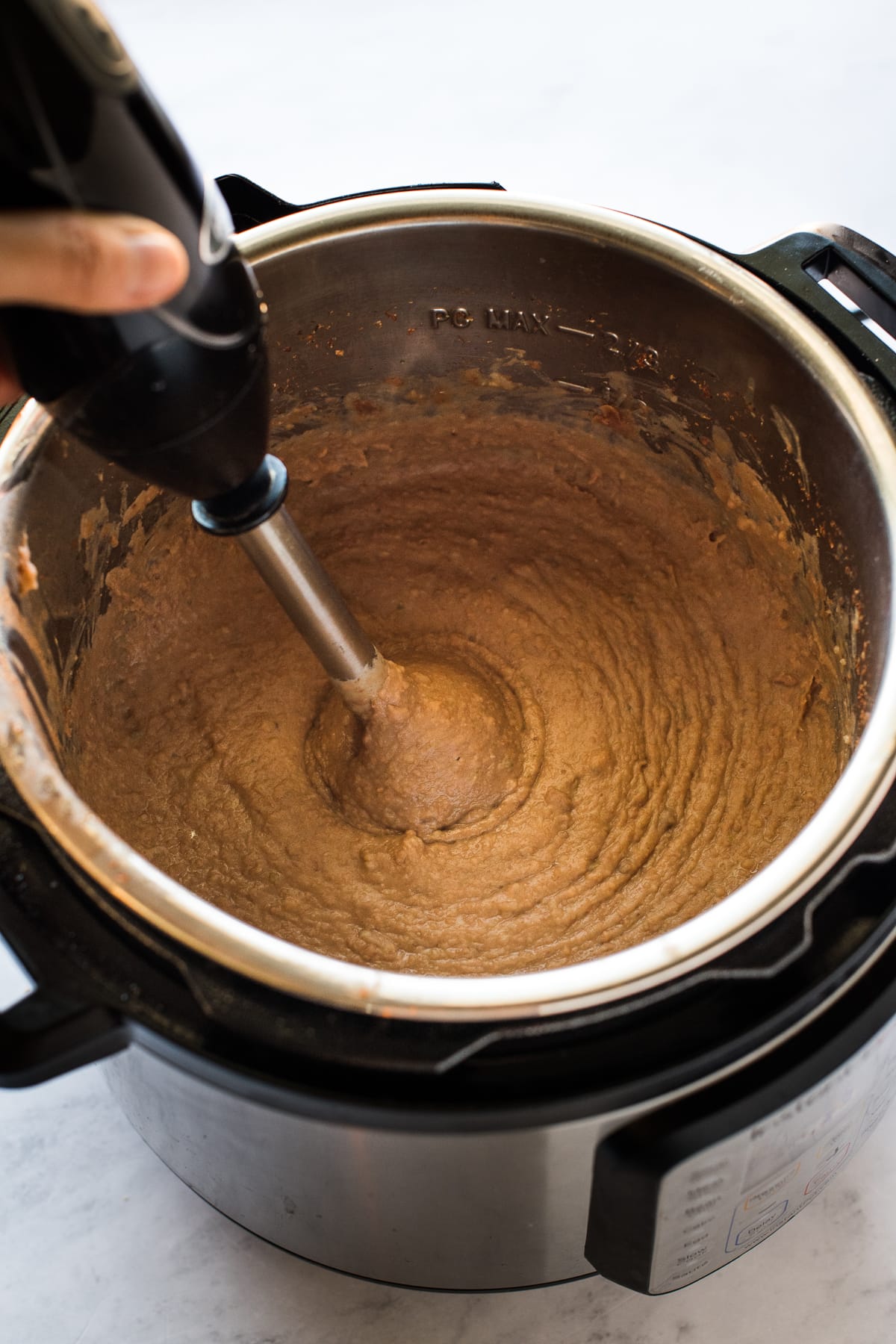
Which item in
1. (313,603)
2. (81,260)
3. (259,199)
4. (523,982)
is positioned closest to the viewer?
(81,260)

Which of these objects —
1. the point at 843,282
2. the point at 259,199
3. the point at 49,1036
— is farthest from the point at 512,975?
the point at 259,199

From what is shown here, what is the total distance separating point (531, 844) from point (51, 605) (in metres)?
0.52

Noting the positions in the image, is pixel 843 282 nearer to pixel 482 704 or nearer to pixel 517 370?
pixel 517 370

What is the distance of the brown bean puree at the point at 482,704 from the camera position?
42.7 inches

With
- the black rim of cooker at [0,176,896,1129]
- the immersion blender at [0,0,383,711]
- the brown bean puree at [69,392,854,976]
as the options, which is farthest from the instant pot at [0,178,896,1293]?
the immersion blender at [0,0,383,711]

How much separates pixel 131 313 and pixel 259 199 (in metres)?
0.55

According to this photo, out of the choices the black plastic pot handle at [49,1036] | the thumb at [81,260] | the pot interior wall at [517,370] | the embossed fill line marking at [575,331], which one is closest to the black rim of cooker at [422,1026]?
the black plastic pot handle at [49,1036]

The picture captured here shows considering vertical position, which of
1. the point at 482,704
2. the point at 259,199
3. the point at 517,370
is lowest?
the point at 482,704

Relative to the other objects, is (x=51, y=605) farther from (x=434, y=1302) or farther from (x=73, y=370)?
(x=434, y=1302)

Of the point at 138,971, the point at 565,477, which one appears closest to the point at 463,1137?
the point at 138,971

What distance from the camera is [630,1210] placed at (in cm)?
77

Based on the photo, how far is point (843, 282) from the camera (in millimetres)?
1014

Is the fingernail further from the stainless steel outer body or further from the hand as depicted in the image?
the stainless steel outer body

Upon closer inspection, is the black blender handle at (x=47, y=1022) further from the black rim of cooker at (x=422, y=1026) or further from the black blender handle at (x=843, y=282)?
the black blender handle at (x=843, y=282)
